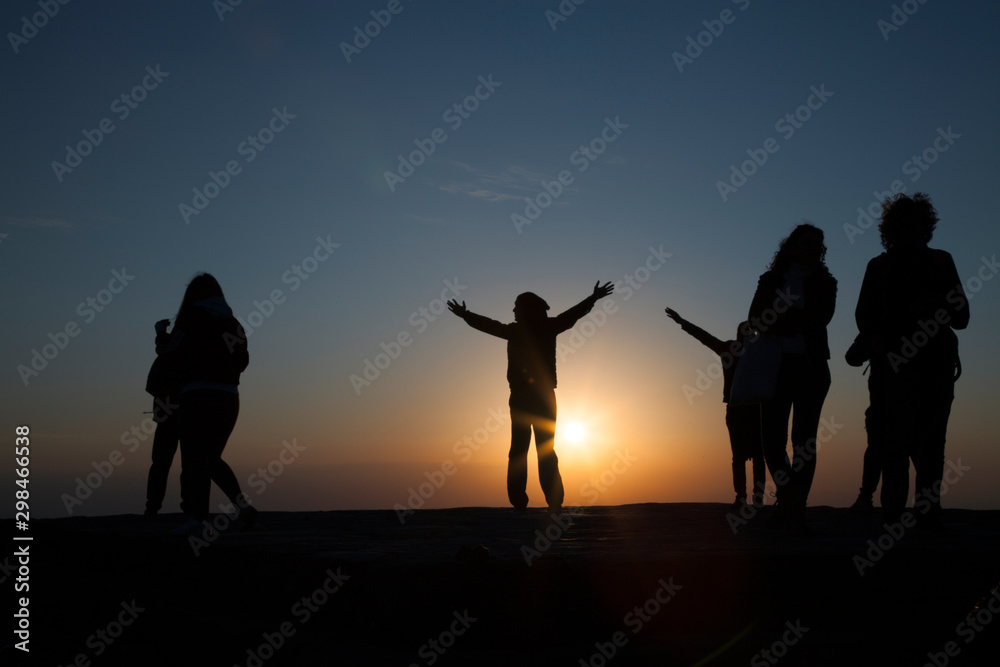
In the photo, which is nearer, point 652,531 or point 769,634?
point 769,634

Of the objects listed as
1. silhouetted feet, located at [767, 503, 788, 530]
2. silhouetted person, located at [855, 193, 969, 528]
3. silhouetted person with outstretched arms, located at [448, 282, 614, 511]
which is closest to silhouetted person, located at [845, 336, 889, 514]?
silhouetted person, located at [855, 193, 969, 528]

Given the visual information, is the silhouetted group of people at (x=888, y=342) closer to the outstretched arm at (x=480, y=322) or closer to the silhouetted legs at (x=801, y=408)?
the silhouetted legs at (x=801, y=408)

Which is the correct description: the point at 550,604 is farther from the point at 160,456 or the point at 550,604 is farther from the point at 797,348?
the point at 160,456

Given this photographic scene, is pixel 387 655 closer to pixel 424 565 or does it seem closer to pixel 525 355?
pixel 424 565

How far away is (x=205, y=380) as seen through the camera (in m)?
6.66

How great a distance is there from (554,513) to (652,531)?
2.42 metres

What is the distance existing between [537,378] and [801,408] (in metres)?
Result: 3.83

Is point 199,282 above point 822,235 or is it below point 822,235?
below

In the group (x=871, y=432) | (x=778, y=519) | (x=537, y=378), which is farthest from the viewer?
(x=537, y=378)

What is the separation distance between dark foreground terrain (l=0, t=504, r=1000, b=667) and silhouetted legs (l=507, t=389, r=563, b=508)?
3.20m

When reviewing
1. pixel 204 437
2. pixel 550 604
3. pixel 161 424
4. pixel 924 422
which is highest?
pixel 924 422

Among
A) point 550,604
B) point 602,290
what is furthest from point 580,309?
point 550,604

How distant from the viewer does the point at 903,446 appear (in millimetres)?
5754

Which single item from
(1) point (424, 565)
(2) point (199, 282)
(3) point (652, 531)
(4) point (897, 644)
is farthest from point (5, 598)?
(4) point (897, 644)
